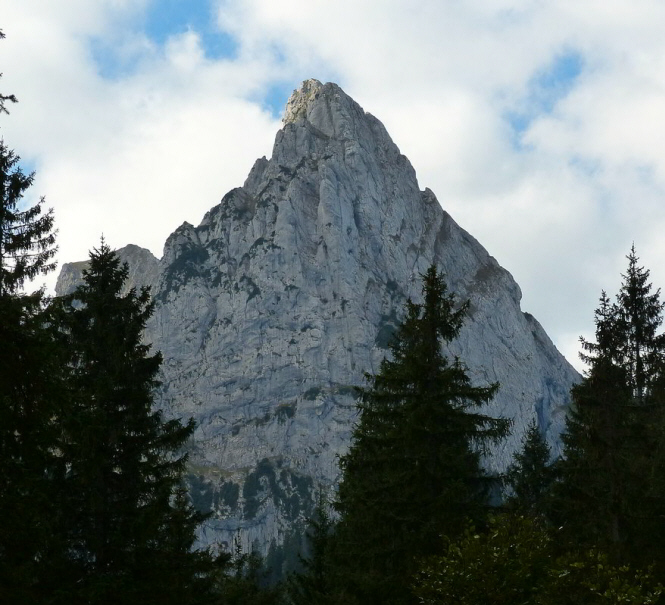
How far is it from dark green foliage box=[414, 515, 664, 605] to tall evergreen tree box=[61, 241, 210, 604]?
24.2 ft

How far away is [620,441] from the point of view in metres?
24.1

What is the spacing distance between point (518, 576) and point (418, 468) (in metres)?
5.58

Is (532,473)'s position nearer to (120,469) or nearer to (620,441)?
(620,441)

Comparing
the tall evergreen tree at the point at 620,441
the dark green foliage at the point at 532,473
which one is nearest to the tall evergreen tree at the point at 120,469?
the tall evergreen tree at the point at 620,441

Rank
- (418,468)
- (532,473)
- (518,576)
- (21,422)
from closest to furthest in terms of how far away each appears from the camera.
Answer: (21,422) < (518,576) < (418,468) < (532,473)

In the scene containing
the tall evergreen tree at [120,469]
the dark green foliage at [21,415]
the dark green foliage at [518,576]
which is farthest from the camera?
the tall evergreen tree at [120,469]

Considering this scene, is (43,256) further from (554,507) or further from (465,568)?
(554,507)

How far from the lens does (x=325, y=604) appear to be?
2661 cm

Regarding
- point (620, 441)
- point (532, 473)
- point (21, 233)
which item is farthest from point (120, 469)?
point (532, 473)

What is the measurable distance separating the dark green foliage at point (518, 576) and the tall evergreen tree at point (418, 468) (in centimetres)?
247

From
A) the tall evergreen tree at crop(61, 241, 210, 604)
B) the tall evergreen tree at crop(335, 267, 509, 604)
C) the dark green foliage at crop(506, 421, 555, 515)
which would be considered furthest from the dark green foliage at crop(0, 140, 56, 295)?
the dark green foliage at crop(506, 421, 555, 515)

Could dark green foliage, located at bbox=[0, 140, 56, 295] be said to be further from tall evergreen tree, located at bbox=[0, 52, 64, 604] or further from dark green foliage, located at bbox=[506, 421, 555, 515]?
dark green foliage, located at bbox=[506, 421, 555, 515]

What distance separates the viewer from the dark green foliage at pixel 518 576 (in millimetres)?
16531

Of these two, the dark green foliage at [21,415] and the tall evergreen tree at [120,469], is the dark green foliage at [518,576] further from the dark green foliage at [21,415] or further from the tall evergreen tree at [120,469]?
the dark green foliage at [21,415]
